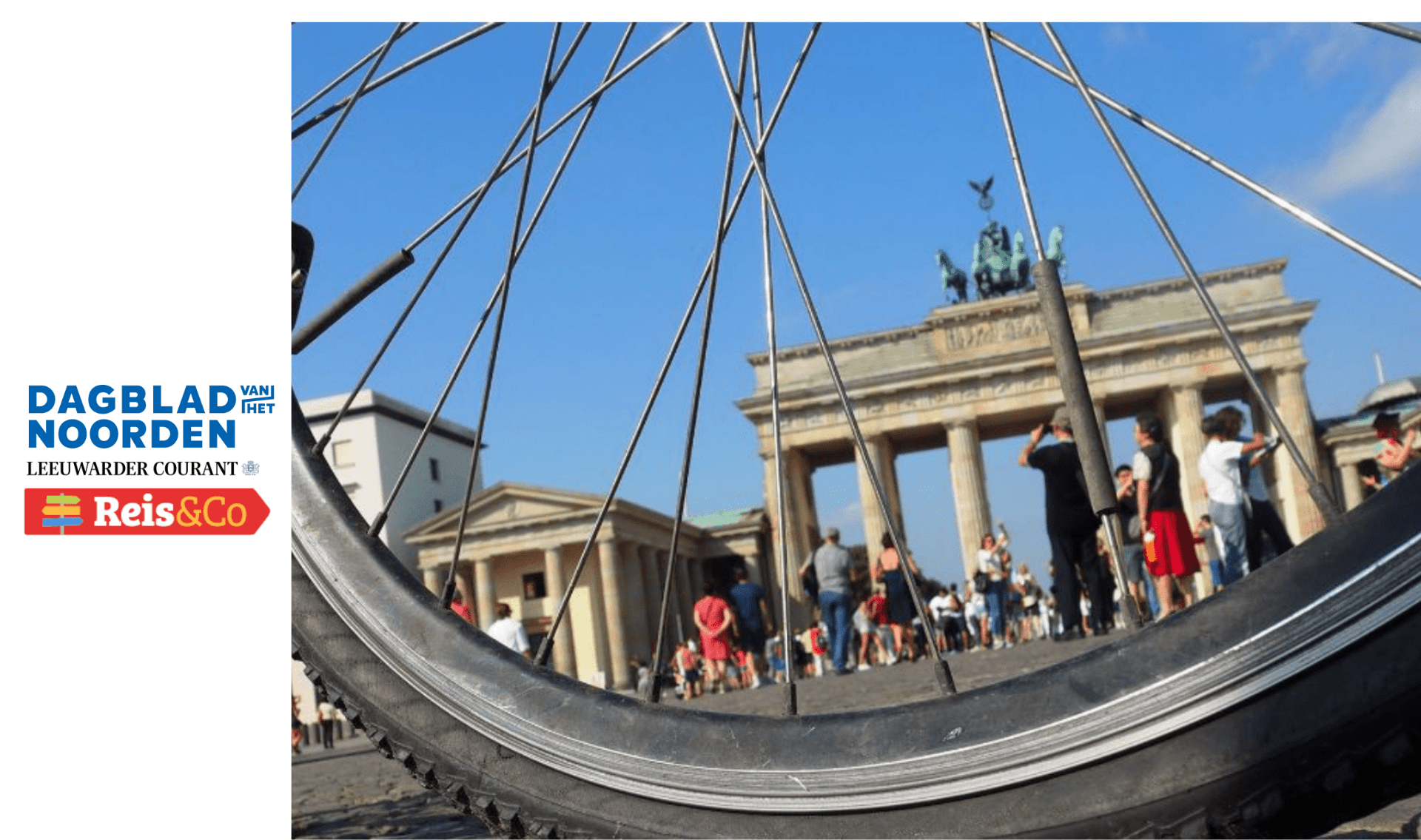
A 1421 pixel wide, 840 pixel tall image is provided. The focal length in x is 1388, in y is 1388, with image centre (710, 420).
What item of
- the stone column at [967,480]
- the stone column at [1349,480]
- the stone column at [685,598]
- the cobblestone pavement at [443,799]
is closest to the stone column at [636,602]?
the stone column at [685,598]

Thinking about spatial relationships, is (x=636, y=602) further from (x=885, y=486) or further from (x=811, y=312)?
(x=811, y=312)

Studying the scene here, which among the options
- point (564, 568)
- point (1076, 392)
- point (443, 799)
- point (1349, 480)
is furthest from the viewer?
point (564, 568)

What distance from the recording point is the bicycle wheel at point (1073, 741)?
1.15m

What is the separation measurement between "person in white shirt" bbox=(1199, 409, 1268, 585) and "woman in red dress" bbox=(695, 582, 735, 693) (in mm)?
6273

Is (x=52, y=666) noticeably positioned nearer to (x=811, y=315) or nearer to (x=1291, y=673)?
(x=811, y=315)

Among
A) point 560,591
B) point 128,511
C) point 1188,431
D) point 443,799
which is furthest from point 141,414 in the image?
point 560,591

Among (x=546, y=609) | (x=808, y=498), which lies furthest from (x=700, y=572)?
(x=808, y=498)

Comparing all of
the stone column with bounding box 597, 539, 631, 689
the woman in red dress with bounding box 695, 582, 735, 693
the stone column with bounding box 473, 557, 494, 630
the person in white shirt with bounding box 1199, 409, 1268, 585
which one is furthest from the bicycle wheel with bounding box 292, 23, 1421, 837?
the stone column with bounding box 473, 557, 494, 630

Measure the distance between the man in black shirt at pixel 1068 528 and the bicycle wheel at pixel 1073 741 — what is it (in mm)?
6929

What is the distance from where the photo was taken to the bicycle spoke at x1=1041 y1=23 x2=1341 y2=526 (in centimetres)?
143

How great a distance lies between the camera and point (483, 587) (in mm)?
56375

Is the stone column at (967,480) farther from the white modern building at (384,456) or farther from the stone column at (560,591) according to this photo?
the white modern building at (384,456)

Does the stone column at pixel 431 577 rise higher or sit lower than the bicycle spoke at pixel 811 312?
higher

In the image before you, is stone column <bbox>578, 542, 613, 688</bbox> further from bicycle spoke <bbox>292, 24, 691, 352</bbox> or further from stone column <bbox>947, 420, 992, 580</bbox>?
bicycle spoke <bbox>292, 24, 691, 352</bbox>
